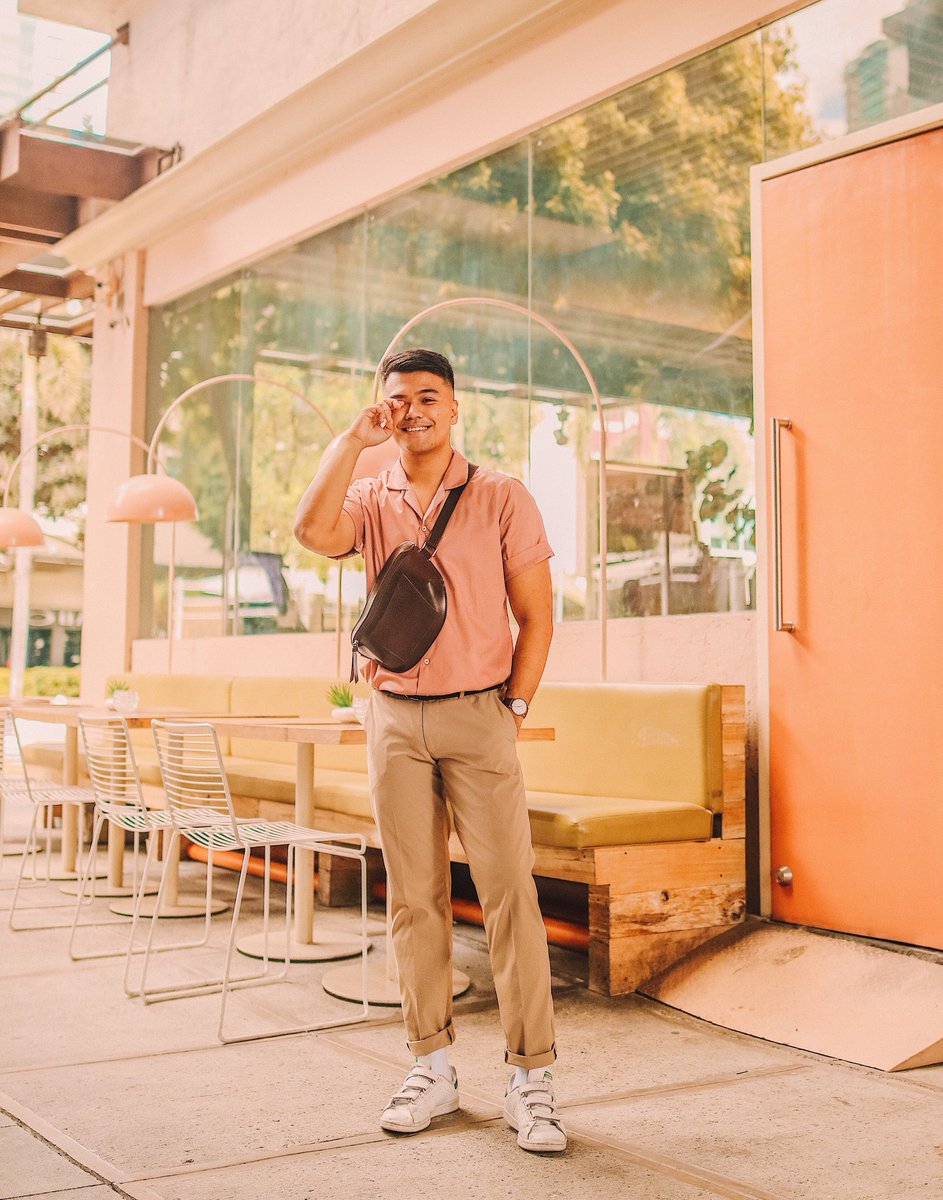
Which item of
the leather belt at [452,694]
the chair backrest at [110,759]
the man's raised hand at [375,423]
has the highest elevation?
the man's raised hand at [375,423]

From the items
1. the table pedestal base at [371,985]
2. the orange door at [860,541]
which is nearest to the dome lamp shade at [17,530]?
the table pedestal base at [371,985]

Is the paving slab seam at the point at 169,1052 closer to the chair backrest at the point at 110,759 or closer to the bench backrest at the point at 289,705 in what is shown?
the chair backrest at the point at 110,759

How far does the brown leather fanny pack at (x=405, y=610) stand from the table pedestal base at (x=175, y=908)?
292cm

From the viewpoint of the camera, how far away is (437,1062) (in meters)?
2.81

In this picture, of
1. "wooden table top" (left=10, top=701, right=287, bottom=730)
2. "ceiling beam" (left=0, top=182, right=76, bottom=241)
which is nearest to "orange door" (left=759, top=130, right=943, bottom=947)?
"wooden table top" (left=10, top=701, right=287, bottom=730)

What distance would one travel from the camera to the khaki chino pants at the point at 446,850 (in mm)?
2689

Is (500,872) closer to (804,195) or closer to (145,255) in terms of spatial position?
(804,195)

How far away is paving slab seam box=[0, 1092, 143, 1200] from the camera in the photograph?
2451 mm

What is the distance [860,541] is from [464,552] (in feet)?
6.40

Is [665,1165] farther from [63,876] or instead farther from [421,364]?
[63,876]

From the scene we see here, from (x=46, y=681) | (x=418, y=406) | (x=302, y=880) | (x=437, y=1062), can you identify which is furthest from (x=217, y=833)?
(x=46, y=681)

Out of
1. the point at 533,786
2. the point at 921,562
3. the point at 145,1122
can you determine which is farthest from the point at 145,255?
the point at 145,1122

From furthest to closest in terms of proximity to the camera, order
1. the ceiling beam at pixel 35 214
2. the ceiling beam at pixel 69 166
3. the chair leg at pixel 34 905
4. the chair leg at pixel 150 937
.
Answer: the ceiling beam at pixel 35 214 → the ceiling beam at pixel 69 166 → the chair leg at pixel 34 905 → the chair leg at pixel 150 937

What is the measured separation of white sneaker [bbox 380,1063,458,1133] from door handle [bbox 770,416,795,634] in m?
2.15
